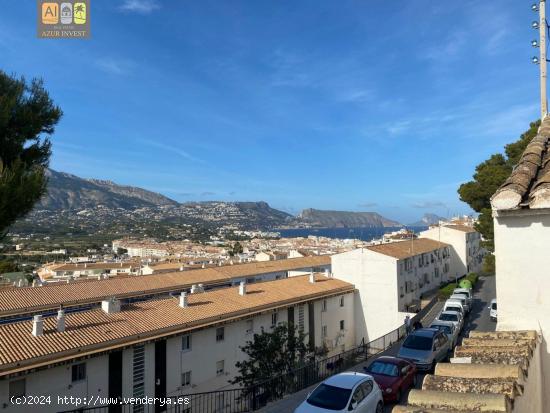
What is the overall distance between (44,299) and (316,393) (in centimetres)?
2563

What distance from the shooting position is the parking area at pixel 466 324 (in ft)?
51.0

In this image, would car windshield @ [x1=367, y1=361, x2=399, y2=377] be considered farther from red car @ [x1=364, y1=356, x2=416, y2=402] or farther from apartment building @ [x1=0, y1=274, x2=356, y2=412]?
apartment building @ [x1=0, y1=274, x2=356, y2=412]

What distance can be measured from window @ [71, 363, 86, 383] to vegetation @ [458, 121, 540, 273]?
76.0ft

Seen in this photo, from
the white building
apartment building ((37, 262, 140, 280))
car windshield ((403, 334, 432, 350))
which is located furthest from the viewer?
apartment building ((37, 262, 140, 280))

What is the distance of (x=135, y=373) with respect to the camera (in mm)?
20172

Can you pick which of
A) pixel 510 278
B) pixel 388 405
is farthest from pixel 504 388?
pixel 388 405

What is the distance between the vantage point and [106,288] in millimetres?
36781

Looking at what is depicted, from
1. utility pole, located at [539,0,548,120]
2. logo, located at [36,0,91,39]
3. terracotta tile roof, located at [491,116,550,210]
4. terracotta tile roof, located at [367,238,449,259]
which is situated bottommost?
terracotta tile roof, located at [367,238,449,259]

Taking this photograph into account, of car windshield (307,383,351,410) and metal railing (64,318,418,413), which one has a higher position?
car windshield (307,383,351,410)

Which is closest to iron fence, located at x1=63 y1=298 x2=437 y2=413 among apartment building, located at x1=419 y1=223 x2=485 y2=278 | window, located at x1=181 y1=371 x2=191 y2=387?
window, located at x1=181 y1=371 x2=191 y2=387

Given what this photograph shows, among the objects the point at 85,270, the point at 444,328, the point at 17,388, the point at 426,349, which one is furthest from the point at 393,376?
the point at 85,270

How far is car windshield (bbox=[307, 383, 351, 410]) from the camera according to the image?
40.9ft

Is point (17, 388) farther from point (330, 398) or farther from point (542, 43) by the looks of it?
point (542, 43)

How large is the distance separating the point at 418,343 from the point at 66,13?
2220 cm
